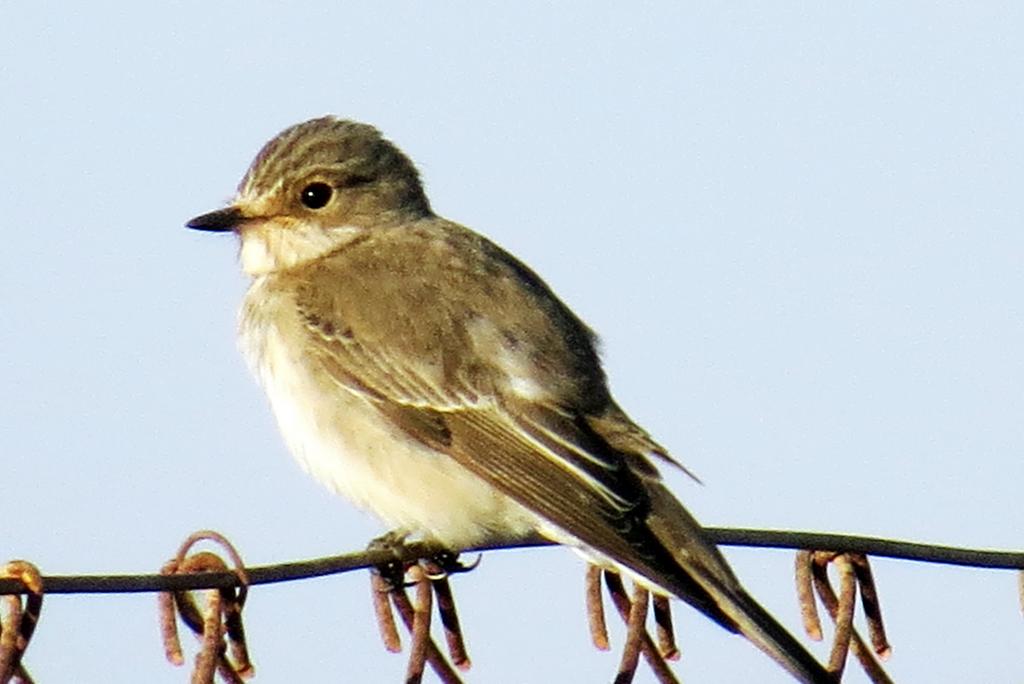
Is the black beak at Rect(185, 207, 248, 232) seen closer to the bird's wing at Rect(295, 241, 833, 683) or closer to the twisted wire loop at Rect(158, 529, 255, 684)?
the bird's wing at Rect(295, 241, 833, 683)

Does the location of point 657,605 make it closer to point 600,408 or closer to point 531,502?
point 531,502

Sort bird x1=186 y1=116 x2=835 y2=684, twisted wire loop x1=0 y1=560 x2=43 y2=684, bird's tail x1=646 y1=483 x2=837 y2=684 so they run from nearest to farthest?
twisted wire loop x1=0 y1=560 x2=43 y2=684 → bird's tail x1=646 y1=483 x2=837 y2=684 → bird x1=186 y1=116 x2=835 y2=684

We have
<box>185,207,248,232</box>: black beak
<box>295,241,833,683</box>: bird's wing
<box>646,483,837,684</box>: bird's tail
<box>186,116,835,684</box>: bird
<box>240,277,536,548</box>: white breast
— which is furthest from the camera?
<box>185,207,248,232</box>: black beak

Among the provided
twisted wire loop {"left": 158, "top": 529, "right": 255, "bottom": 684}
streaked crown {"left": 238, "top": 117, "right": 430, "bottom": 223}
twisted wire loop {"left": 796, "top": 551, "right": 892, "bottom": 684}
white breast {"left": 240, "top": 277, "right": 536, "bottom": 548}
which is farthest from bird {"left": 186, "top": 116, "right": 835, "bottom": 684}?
twisted wire loop {"left": 158, "top": 529, "right": 255, "bottom": 684}

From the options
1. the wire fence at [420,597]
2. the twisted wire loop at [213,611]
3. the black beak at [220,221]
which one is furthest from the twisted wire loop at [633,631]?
the black beak at [220,221]

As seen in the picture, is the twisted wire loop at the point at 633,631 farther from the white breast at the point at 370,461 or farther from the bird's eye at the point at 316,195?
the bird's eye at the point at 316,195

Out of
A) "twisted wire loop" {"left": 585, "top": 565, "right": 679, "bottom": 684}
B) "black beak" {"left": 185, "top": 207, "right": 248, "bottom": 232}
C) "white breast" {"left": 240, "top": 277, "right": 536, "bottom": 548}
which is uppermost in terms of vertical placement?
"black beak" {"left": 185, "top": 207, "right": 248, "bottom": 232}


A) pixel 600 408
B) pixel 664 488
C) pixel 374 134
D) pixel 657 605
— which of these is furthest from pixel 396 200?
pixel 657 605

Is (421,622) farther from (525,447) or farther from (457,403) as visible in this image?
(457,403)
